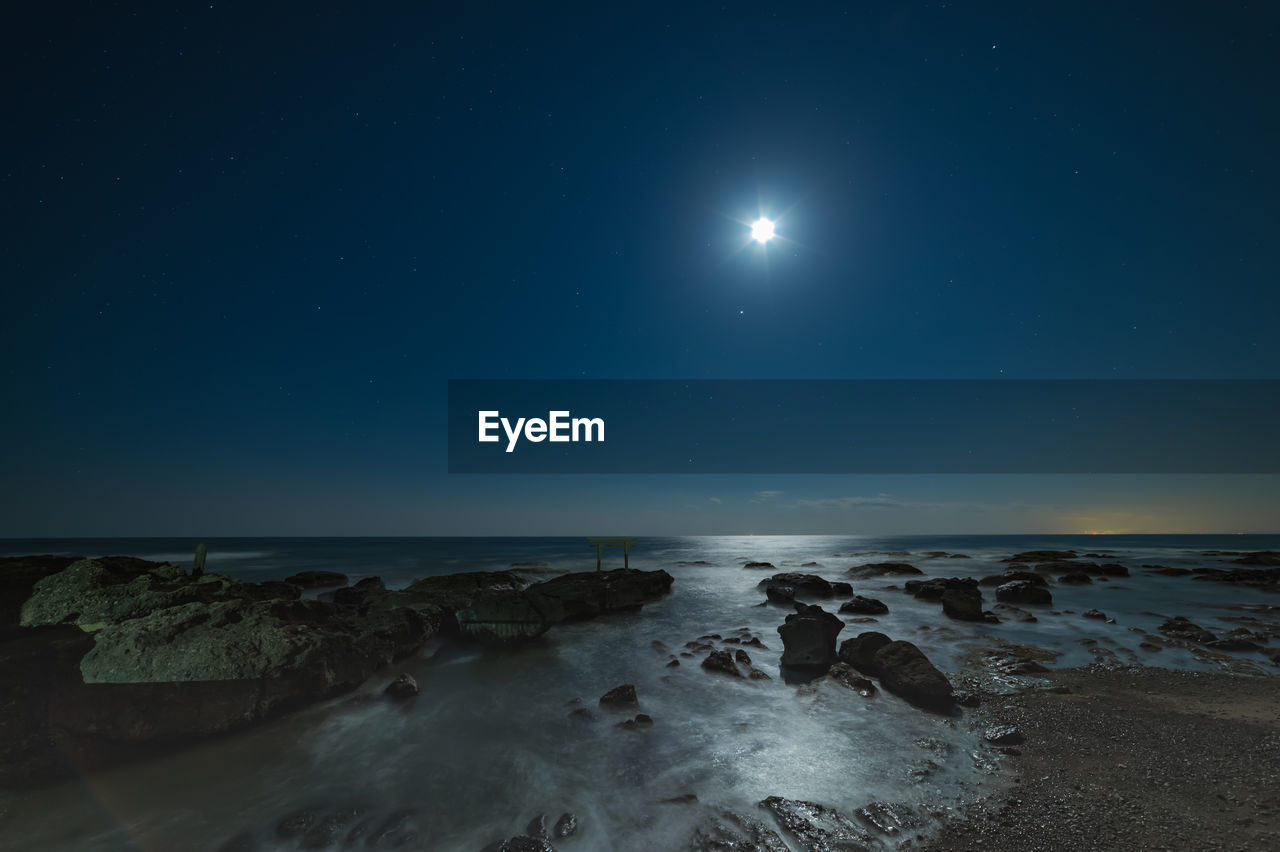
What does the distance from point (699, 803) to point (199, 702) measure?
9.23m

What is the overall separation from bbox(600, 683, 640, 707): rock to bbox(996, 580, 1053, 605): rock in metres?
21.2

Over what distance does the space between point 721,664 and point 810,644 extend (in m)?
2.48

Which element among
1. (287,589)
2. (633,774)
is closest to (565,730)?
(633,774)

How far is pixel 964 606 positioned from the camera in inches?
738

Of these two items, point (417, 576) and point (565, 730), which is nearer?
point (565, 730)

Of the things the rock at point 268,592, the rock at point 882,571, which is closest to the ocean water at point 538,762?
the rock at point 268,592

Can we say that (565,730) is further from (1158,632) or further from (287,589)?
(1158,632)

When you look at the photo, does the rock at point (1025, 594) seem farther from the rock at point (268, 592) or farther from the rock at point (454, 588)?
the rock at point (268, 592)

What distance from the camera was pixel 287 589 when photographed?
2073 cm

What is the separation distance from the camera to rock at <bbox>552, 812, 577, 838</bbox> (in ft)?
21.1

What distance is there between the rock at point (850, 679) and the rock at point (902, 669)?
Answer: 29 centimetres

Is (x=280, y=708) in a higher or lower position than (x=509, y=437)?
lower

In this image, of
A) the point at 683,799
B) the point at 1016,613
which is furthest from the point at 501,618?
the point at 1016,613

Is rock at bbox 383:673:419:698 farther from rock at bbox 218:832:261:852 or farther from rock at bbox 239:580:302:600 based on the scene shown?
rock at bbox 239:580:302:600
